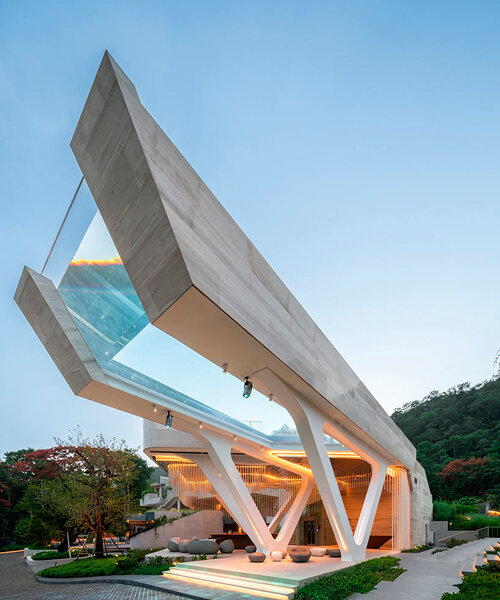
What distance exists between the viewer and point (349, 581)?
1103 centimetres

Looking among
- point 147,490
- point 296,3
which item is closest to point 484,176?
point 296,3

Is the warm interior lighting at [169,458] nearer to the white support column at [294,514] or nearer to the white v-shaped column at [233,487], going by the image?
the white v-shaped column at [233,487]

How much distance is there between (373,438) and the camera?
14.6 m

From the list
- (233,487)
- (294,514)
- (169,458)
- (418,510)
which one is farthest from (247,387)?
(418,510)

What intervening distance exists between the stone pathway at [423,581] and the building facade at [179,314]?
5.83ft

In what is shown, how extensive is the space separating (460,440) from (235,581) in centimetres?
4250

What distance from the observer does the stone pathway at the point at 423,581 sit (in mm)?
10367

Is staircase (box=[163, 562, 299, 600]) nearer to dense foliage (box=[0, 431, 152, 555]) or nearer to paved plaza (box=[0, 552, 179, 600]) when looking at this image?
paved plaza (box=[0, 552, 179, 600])

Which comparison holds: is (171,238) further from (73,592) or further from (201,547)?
(201,547)

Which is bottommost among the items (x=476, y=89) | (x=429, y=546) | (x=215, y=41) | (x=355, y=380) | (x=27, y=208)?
(x=429, y=546)

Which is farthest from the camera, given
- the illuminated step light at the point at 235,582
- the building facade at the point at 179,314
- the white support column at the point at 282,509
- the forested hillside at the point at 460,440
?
the forested hillside at the point at 460,440

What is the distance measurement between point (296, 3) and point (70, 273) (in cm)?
1050

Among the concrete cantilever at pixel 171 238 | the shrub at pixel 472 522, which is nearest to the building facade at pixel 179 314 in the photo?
the concrete cantilever at pixel 171 238

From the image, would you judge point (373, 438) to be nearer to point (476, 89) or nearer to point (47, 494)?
point (476, 89)
